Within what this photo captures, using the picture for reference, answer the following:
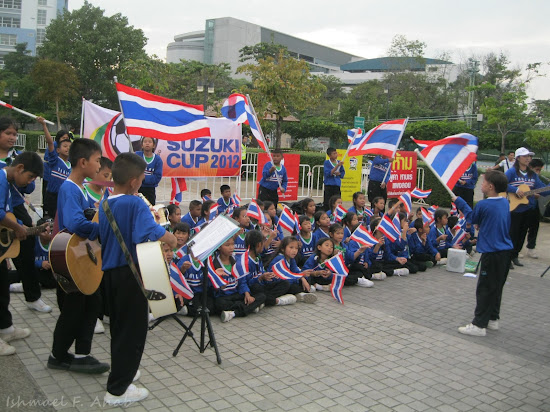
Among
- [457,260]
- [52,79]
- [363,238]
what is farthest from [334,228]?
[52,79]

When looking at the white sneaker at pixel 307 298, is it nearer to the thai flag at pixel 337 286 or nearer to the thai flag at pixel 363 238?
the thai flag at pixel 337 286

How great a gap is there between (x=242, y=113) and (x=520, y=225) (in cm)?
544

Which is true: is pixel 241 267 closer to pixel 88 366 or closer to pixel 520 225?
pixel 88 366

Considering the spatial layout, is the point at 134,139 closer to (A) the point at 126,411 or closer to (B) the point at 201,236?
(B) the point at 201,236

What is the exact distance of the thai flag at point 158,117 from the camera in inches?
298

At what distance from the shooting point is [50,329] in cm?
556

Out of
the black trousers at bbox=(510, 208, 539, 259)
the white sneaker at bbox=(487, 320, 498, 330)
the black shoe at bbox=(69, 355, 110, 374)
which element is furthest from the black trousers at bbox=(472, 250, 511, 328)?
the black shoe at bbox=(69, 355, 110, 374)

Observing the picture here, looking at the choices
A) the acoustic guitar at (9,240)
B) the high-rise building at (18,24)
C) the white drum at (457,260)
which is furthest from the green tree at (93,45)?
the high-rise building at (18,24)

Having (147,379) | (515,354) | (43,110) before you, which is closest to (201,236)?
(147,379)

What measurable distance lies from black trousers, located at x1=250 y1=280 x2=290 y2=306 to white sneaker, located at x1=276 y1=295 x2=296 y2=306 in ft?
0.16

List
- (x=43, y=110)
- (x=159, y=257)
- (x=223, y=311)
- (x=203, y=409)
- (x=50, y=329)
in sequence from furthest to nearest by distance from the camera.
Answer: (x=43, y=110) → (x=223, y=311) → (x=50, y=329) → (x=203, y=409) → (x=159, y=257)

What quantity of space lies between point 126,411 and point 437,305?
470cm

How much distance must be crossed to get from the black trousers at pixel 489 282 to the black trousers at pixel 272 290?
230 centimetres

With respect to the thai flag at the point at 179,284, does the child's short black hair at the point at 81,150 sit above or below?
above
